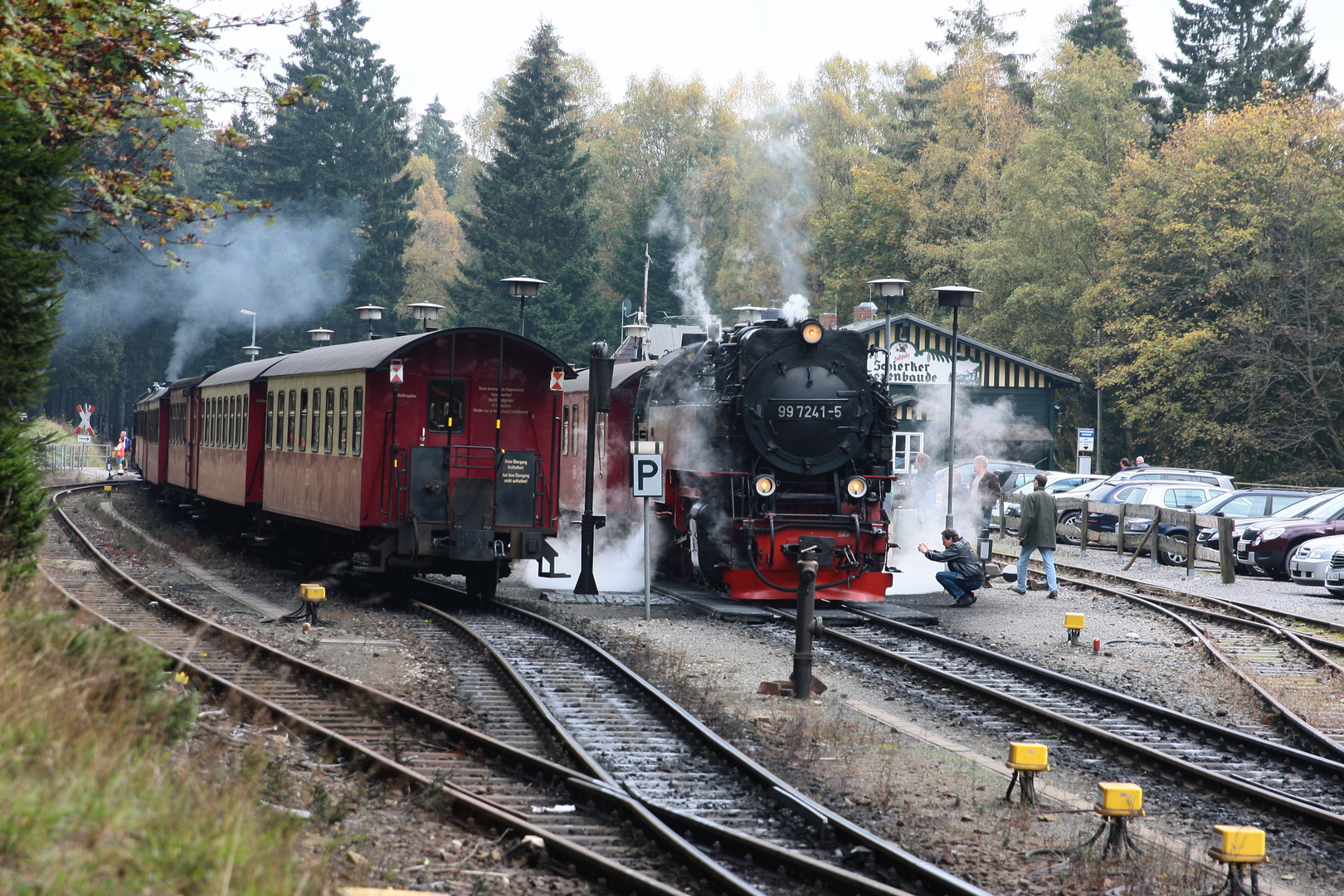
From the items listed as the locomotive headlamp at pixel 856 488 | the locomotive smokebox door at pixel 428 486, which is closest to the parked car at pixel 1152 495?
the locomotive headlamp at pixel 856 488

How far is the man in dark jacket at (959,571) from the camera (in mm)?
16359

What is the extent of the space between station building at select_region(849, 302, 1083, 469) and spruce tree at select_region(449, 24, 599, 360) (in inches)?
766

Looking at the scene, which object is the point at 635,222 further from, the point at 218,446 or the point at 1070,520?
the point at 218,446

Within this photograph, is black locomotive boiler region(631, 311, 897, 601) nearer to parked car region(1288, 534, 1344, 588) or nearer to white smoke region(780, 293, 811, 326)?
white smoke region(780, 293, 811, 326)

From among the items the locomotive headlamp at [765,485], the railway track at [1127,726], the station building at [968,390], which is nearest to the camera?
the railway track at [1127,726]

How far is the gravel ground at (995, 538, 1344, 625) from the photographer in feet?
56.5

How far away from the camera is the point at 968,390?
39.6 metres

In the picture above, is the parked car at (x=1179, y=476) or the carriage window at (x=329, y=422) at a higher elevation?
the carriage window at (x=329, y=422)

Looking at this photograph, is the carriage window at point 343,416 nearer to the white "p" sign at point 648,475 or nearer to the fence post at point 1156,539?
the white "p" sign at point 648,475

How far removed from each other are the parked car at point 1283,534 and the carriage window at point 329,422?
592 inches

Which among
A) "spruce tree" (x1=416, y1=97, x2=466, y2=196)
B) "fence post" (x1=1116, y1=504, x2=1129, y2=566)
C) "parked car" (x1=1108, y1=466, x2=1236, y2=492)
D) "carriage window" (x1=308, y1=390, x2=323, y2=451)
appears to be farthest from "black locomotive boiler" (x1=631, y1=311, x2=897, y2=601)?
"spruce tree" (x1=416, y1=97, x2=466, y2=196)

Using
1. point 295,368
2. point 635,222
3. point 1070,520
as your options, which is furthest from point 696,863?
point 635,222

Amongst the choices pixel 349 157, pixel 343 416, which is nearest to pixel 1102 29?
pixel 349 157

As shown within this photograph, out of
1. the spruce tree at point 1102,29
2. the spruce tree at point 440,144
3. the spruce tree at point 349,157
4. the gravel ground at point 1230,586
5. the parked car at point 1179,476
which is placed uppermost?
the spruce tree at point 440,144
